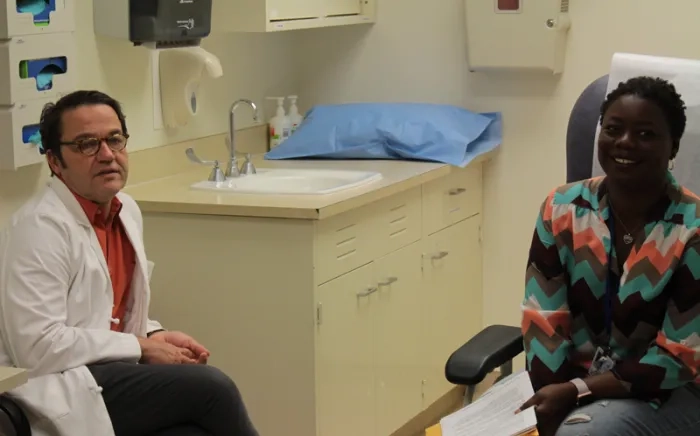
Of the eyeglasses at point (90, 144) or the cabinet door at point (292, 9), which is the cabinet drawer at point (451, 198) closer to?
the cabinet door at point (292, 9)

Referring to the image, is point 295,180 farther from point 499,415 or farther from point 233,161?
point 499,415

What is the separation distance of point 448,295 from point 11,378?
6.40 ft

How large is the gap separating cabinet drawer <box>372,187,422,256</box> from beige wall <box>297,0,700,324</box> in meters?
0.56

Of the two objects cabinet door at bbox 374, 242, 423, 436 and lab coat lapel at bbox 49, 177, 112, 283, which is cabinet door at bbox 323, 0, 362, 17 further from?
lab coat lapel at bbox 49, 177, 112, 283

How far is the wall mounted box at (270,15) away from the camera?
3.21m

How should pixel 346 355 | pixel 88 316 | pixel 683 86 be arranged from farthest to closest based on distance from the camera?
pixel 346 355 < pixel 683 86 < pixel 88 316

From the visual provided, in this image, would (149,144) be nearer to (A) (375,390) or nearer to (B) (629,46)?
(A) (375,390)

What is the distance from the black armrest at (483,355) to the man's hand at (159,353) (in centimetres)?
58

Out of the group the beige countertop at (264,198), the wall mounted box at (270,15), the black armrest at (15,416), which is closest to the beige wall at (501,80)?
the wall mounted box at (270,15)

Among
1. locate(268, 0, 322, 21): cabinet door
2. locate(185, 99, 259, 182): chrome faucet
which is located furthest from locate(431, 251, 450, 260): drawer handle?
locate(268, 0, 322, 21): cabinet door

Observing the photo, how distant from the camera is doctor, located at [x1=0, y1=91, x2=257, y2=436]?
2.11m

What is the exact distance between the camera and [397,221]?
3225 mm

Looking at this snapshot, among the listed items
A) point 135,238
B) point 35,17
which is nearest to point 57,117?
point 135,238

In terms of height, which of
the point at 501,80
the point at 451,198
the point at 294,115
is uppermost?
the point at 501,80
